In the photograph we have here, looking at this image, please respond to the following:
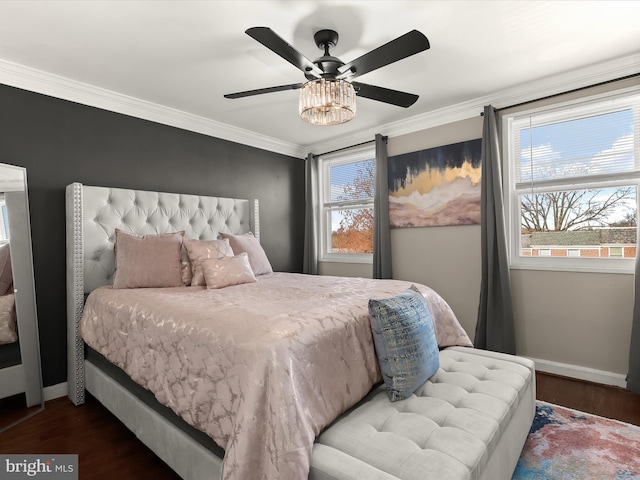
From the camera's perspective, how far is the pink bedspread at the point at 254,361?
1.18 meters

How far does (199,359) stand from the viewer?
1.48m

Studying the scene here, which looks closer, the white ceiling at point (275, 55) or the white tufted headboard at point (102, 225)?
the white ceiling at point (275, 55)

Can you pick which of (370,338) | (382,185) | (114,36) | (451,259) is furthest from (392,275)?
(114,36)

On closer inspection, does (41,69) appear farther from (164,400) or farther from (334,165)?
(334,165)

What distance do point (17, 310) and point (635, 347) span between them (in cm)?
443

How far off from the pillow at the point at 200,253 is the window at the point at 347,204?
1.96 meters

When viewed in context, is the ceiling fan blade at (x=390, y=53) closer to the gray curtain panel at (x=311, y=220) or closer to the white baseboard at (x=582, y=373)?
the gray curtain panel at (x=311, y=220)

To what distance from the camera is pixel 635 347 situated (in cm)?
245

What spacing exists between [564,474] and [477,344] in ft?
5.03

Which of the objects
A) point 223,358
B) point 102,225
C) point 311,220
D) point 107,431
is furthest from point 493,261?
point 102,225

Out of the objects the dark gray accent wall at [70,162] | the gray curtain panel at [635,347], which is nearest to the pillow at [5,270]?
the dark gray accent wall at [70,162]

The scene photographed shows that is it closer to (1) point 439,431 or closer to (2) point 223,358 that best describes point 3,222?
(2) point 223,358

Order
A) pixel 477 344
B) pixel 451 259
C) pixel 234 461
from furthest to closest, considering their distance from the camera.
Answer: pixel 451 259 < pixel 477 344 < pixel 234 461

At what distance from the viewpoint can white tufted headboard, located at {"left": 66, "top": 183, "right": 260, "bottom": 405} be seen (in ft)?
8.35
